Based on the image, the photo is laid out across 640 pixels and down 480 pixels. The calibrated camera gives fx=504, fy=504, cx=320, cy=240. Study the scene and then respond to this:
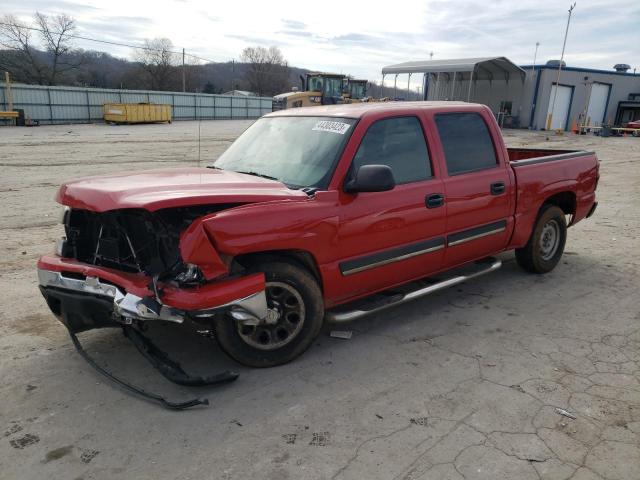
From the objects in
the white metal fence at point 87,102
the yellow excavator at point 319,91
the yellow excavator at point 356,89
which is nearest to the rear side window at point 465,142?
the white metal fence at point 87,102

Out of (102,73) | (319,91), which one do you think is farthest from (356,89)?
(102,73)

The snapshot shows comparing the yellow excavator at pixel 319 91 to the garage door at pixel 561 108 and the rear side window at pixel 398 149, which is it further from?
the rear side window at pixel 398 149

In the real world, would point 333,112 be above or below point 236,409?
above

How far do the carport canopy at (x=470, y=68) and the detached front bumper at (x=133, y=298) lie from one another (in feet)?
108

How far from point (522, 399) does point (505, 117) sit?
39.1 m

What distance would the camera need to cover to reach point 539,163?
5.40 metres

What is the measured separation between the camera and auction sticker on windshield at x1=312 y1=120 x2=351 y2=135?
158 inches

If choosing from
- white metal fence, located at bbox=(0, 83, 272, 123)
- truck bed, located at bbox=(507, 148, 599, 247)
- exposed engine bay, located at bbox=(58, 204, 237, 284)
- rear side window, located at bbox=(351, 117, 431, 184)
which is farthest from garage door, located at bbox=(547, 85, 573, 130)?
exposed engine bay, located at bbox=(58, 204, 237, 284)

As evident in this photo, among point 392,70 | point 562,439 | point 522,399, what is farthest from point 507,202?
point 392,70

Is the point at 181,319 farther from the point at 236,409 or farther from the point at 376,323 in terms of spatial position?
the point at 376,323

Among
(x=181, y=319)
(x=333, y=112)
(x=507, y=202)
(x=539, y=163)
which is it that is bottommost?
(x=181, y=319)

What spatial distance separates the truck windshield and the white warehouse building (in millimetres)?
32408

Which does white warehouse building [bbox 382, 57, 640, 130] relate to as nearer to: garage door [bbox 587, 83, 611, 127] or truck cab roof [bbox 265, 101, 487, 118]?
garage door [bbox 587, 83, 611, 127]

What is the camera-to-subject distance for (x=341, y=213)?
12.1 feet
